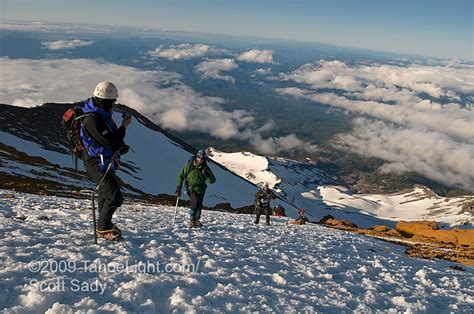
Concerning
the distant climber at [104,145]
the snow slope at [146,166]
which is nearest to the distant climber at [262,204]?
the distant climber at [104,145]

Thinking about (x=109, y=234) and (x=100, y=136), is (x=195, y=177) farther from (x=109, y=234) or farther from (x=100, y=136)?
(x=100, y=136)

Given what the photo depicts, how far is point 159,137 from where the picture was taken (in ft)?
403

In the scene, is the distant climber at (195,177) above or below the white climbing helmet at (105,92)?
below

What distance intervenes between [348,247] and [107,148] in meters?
12.2

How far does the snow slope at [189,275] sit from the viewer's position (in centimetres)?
681

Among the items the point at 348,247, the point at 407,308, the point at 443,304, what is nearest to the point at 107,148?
the point at 407,308

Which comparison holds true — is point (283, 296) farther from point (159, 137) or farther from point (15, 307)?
point (159, 137)

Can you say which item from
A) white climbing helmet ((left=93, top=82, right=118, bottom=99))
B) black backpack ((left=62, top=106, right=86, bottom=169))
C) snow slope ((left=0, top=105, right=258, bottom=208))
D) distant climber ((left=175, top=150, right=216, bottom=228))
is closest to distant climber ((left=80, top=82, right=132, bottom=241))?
white climbing helmet ((left=93, top=82, right=118, bottom=99))

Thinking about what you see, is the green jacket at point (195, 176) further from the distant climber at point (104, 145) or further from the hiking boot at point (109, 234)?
the distant climber at point (104, 145)

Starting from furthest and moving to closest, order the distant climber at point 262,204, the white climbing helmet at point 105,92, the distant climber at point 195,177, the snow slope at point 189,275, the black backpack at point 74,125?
1. the distant climber at point 262,204
2. the distant climber at point 195,177
3. the black backpack at point 74,125
4. the white climbing helmet at point 105,92
5. the snow slope at point 189,275

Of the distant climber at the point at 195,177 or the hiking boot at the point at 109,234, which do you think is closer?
the hiking boot at the point at 109,234

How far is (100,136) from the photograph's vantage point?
870cm

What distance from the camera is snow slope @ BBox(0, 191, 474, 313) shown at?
681cm

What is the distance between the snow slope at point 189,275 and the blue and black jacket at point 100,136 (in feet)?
7.24
